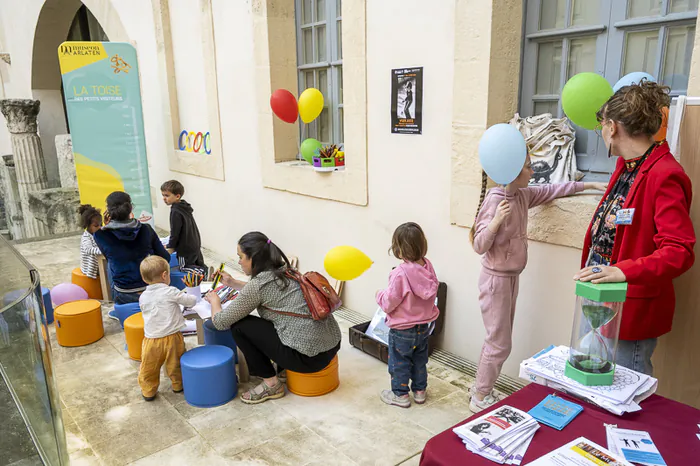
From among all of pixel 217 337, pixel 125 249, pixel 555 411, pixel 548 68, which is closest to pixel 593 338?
pixel 555 411

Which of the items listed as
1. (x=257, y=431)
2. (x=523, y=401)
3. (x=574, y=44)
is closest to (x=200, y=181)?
(x=257, y=431)

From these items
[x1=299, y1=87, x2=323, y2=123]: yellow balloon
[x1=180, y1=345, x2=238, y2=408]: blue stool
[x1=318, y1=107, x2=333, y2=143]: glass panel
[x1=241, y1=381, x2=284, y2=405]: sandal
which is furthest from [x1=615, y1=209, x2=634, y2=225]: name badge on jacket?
[x1=318, y1=107, x2=333, y2=143]: glass panel

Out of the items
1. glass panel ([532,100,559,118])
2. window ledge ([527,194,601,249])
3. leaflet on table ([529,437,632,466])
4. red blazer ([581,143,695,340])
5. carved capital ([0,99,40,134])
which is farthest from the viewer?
carved capital ([0,99,40,134])

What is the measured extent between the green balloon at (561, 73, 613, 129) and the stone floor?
1844mm

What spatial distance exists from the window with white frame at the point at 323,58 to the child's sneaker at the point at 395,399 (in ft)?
8.90

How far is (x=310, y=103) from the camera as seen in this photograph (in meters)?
4.69

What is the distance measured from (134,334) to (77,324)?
73cm

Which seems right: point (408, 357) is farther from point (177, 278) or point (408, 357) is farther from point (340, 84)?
point (340, 84)

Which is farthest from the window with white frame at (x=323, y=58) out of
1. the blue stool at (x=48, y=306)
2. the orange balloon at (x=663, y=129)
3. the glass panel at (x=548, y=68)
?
the orange balloon at (x=663, y=129)

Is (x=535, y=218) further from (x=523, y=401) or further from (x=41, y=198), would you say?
(x=41, y=198)

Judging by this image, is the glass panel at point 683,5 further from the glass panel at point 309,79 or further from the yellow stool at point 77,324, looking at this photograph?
the yellow stool at point 77,324

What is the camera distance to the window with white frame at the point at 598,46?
2.82 m

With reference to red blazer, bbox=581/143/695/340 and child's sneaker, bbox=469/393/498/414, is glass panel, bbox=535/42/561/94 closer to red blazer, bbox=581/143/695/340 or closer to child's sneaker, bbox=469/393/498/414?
red blazer, bbox=581/143/695/340

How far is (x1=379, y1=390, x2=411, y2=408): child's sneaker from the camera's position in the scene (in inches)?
128
